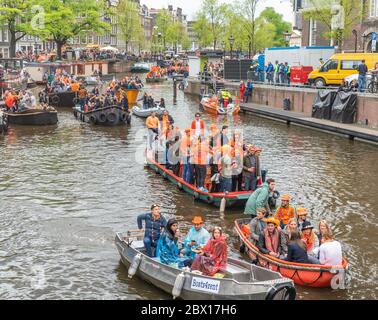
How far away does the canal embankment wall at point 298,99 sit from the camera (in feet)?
101

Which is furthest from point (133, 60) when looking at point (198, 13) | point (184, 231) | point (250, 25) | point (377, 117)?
point (184, 231)

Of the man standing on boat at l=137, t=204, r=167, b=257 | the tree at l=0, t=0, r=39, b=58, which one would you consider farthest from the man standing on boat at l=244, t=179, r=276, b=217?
the tree at l=0, t=0, r=39, b=58

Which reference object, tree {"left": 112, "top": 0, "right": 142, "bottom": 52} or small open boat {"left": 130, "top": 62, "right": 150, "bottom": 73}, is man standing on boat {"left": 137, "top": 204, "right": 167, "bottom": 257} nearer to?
small open boat {"left": 130, "top": 62, "right": 150, "bottom": 73}

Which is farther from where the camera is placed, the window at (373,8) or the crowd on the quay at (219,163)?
the window at (373,8)

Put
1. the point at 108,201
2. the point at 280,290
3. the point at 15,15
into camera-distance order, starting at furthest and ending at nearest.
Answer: the point at 15,15
the point at 108,201
the point at 280,290

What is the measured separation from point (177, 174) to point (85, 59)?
60055 mm

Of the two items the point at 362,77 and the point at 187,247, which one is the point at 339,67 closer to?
the point at 362,77

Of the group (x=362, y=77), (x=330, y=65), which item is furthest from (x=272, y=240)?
(x=330, y=65)

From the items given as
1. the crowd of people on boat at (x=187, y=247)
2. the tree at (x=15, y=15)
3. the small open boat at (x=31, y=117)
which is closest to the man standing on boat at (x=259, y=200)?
the crowd of people on boat at (x=187, y=247)

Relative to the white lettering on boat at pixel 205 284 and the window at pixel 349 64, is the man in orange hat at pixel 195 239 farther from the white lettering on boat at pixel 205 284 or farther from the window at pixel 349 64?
the window at pixel 349 64

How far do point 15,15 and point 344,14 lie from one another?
117 feet

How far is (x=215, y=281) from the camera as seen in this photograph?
1115cm
